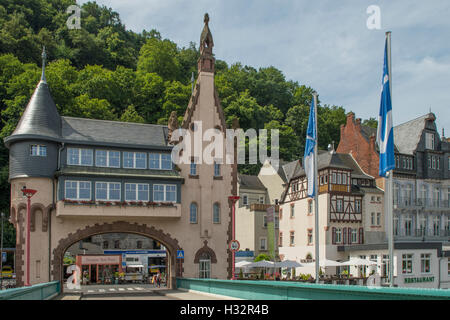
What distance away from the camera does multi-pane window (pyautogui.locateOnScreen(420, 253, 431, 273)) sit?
51281 millimetres

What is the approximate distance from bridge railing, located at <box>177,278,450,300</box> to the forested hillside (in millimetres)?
47634

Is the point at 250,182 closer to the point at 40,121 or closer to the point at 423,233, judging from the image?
the point at 423,233

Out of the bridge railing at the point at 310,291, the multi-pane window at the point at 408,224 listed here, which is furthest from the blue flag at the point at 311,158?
the multi-pane window at the point at 408,224

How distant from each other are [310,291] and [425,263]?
129 ft

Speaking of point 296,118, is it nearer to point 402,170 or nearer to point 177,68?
point 177,68

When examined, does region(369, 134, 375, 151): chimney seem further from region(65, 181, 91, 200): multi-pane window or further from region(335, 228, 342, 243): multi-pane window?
region(65, 181, 91, 200): multi-pane window

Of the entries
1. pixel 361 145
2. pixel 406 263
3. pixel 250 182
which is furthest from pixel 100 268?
pixel 361 145

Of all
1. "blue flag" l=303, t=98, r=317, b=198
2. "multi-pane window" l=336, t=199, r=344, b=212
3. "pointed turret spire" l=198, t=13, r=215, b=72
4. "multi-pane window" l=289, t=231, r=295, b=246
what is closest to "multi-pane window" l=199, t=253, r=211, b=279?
"pointed turret spire" l=198, t=13, r=215, b=72

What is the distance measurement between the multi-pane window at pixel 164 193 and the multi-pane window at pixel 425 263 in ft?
83.4

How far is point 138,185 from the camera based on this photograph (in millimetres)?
39156

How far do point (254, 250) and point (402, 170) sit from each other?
1950 centimetres

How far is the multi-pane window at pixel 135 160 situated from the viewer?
39750 millimetres

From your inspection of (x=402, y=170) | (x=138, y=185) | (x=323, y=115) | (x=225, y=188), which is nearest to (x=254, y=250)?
(x=402, y=170)

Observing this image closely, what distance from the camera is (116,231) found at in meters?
38.8
